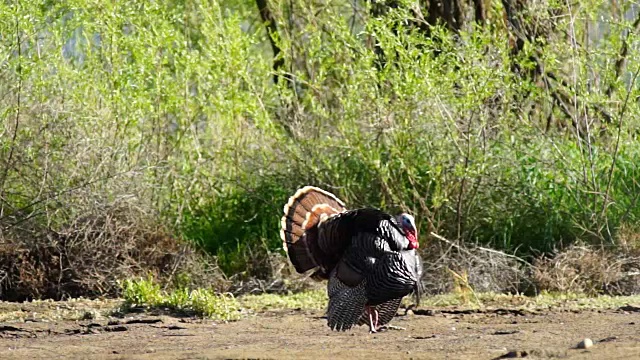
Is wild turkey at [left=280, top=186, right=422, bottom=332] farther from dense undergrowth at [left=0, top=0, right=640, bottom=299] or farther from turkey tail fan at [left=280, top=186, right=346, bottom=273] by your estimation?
dense undergrowth at [left=0, top=0, right=640, bottom=299]

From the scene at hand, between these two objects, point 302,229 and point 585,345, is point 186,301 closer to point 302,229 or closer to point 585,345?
point 302,229

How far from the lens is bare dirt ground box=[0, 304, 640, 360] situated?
7434 mm

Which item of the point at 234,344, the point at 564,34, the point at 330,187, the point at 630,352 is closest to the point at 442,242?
the point at 330,187

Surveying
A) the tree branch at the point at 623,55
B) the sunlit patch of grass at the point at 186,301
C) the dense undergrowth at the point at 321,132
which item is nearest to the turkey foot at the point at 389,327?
the sunlit patch of grass at the point at 186,301


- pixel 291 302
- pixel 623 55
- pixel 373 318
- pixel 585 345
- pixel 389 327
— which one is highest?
pixel 623 55

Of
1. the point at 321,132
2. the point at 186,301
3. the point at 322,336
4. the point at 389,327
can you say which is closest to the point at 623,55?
the point at 321,132

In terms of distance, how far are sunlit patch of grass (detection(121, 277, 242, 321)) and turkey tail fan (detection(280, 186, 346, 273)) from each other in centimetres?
105

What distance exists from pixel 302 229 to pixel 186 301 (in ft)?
5.08

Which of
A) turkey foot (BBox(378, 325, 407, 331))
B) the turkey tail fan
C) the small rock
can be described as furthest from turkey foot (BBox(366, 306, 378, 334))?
the small rock

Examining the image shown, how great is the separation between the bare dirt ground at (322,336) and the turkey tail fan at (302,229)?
0.56 meters

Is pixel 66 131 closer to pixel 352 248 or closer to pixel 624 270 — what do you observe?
pixel 352 248

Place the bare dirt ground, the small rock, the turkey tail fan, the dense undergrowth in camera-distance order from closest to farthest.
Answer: the small rock < the bare dirt ground < the turkey tail fan < the dense undergrowth

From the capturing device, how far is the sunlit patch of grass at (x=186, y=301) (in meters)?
9.69

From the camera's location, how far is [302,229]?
885cm
